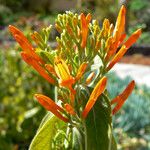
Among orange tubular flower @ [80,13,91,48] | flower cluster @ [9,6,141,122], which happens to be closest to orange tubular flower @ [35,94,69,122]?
flower cluster @ [9,6,141,122]

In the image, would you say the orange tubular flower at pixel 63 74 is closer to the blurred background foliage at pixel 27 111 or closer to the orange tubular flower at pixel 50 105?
the orange tubular flower at pixel 50 105

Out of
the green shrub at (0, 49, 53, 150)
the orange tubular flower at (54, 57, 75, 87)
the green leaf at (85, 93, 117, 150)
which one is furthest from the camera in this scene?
the green shrub at (0, 49, 53, 150)

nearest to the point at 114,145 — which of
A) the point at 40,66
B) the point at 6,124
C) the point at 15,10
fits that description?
the point at 40,66

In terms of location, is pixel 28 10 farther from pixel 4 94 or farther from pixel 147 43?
pixel 4 94

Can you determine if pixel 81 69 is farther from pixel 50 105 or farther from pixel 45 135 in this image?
pixel 45 135

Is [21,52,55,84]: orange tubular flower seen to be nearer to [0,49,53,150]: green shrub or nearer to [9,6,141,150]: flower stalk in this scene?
[9,6,141,150]: flower stalk

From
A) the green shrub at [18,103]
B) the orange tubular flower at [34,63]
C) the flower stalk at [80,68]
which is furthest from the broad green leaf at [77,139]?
the green shrub at [18,103]

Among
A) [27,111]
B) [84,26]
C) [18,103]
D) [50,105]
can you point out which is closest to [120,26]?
[84,26]
